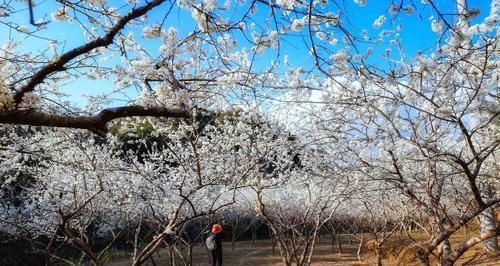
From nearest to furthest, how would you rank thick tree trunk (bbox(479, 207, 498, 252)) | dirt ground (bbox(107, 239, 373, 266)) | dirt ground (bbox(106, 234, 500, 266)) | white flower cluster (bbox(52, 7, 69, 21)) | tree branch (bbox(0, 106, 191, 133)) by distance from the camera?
tree branch (bbox(0, 106, 191, 133)), white flower cluster (bbox(52, 7, 69, 21)), thick tree trunk (bbox(479, 207, 498, 252)), dirt ground (bbox(106, 234, 500, 266)), dirt ground (bbox(107, 239, 373, 266))

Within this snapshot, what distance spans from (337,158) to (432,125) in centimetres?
160

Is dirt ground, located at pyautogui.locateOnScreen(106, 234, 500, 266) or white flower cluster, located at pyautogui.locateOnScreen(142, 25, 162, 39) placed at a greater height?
white flower cluster, located at pyautogui.locateOnScreen(142, 25, 162, 39)

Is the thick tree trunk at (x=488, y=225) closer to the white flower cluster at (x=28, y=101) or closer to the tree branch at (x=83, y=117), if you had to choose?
the tree branch at (x=83, y=117)

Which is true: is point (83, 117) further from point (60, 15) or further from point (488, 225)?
point (488, 225)

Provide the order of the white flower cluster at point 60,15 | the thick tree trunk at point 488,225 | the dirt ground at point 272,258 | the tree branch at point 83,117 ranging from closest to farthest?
1. the tree branch at point 83,117
2. the white flower cluster at point 60,15
3. the thick tree trunk at point 488,225
4. the dirt ground at point 272,258

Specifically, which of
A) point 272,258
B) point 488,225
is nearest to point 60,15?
point 488,225

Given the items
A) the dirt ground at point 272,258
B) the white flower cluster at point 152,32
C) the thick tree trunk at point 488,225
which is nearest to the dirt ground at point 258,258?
the dirt ground at point 272,258

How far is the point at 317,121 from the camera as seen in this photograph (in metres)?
4.96

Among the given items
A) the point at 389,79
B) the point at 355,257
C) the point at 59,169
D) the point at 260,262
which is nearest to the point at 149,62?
the point at 389,79

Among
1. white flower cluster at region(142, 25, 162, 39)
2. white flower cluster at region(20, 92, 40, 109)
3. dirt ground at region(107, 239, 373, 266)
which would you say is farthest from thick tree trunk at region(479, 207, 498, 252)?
white flower cluster at region(20, 92, 40, 109)

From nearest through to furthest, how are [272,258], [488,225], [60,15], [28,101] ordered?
[28,101], [60,15], [488,225], [272,258]

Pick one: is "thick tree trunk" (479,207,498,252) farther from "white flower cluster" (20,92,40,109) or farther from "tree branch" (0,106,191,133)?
"white flower cluster" (20,92,40,109)

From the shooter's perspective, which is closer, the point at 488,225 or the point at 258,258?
the point at 488,225

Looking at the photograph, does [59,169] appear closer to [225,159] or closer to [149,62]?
[225,159]
